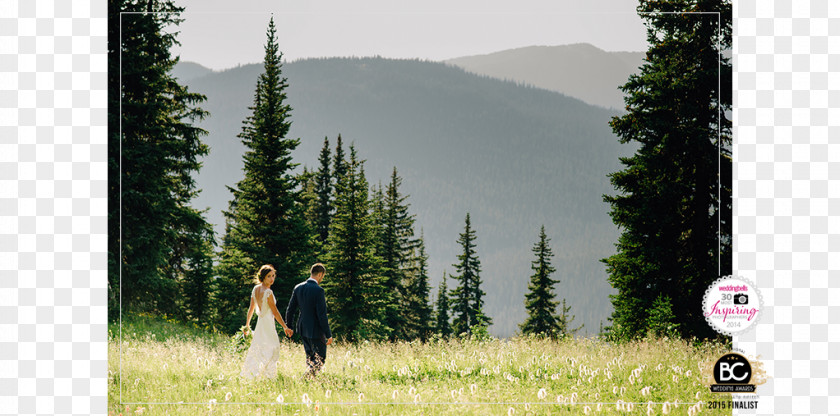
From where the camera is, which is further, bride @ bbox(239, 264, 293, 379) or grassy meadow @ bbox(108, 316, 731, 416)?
bride @ bbox(239, 264, 293, 379)

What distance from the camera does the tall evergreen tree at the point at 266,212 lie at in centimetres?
1220

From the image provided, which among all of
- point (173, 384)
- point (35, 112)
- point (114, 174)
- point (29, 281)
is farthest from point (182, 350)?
point (35, 112)

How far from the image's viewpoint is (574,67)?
1034 centimetres

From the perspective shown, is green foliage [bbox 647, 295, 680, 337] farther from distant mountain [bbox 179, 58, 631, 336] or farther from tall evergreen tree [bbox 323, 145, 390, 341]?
tall evergreen tree [bbox 323, 145, 390, 341]

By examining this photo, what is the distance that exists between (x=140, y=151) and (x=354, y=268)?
637 cm

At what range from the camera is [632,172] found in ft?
29.6

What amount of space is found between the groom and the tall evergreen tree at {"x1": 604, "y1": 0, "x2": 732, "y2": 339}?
5.60m

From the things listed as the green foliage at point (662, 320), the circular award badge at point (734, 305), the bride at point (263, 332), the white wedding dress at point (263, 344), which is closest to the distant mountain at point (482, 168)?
the green foliage at point (662, 320)

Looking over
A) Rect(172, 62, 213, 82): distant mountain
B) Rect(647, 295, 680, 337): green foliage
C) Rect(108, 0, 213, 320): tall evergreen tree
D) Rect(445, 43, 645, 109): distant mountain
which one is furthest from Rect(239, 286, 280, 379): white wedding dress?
Rect(647, 295, 680, 337): green foliage

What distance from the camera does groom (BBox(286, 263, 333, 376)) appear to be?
23.7 ft

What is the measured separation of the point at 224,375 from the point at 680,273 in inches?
308

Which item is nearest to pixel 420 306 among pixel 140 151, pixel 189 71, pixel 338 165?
pixel 338 165

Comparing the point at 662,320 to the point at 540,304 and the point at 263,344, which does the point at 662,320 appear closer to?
the point at 263,344

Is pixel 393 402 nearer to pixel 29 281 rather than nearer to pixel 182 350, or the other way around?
pixel 182 350
